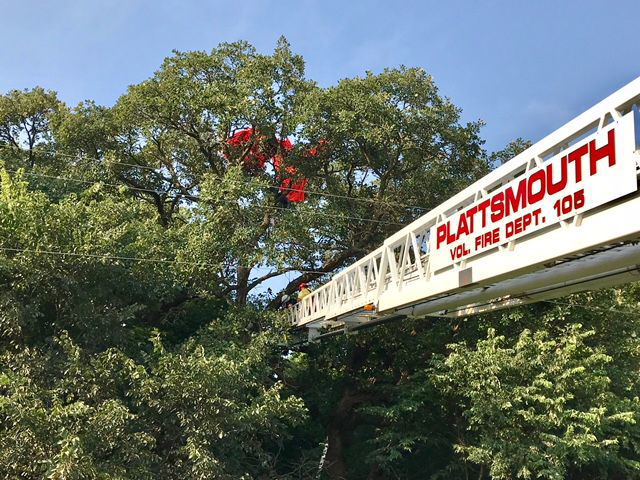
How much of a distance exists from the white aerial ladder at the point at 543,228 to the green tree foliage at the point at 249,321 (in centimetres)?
489

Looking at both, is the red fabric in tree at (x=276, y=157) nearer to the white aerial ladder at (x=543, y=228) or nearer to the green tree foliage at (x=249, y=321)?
the green tree foliage at (x=249, y=321)

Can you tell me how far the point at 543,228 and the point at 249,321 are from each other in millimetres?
10274

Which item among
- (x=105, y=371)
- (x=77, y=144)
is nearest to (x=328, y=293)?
(x=105, y=371)

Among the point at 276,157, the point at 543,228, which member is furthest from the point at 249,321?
the point at 543,228

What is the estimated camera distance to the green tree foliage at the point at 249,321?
10.3m

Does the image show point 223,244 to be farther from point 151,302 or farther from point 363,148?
point 363,148

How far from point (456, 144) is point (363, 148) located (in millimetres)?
2794

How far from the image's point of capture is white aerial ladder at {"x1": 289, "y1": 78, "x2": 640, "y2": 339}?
461 centimetres

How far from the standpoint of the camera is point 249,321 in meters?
14.6

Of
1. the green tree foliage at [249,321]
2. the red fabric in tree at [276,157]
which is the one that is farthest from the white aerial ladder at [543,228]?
the red fabric in tree at [276,157]

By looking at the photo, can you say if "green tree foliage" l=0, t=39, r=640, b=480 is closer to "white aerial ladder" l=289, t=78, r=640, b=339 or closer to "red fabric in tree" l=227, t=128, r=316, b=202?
"red fabric in tree" l=227, t=128, r=316, b=202

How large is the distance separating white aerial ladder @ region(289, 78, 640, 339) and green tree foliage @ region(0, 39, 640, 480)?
489 centimetres

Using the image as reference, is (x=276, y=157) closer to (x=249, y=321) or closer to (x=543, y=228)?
(x=249, y=321)

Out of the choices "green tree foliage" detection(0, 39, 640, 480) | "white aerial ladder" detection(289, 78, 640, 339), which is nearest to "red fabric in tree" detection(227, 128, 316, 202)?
"green tree foliage" detection(0, 39, 640, 480)
